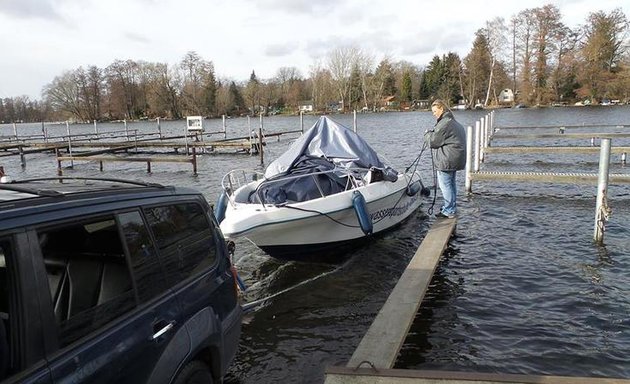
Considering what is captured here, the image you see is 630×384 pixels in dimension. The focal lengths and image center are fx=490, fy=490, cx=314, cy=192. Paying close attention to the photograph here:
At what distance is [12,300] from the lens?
7.43ft

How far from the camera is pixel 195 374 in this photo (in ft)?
10.7

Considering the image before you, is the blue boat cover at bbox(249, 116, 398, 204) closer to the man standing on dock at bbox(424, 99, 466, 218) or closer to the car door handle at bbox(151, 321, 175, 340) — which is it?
the man standing on dock at bbox(424, 99, 466, 218)

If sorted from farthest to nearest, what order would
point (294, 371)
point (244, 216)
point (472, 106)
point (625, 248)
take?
point (472, 106), point (625, 248), point (244, 216), point (294, 371)

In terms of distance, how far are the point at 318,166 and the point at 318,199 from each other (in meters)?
1.36

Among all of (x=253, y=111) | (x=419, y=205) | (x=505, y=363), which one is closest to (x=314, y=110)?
(x=253, y=111)

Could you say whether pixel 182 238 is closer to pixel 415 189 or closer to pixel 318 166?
pixel 318 166

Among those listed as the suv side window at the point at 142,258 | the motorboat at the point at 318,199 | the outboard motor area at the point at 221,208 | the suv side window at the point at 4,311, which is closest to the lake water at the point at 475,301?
the motorboat at the point at 318,199

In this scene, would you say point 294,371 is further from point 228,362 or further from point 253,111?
point 253,111

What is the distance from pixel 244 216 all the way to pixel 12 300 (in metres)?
5.67

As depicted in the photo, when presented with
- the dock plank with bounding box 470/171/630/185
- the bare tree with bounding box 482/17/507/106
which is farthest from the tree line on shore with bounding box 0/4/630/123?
the dock plank with bounding box 470/171/630/185

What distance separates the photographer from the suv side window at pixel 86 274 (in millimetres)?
2568

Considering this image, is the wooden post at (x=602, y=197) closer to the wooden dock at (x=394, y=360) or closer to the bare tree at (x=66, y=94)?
the wooden dock at (x=394, y=360)

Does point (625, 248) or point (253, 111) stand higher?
point (253, 111)

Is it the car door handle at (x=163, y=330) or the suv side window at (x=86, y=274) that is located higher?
the suv side window at (x=86, y=274)
